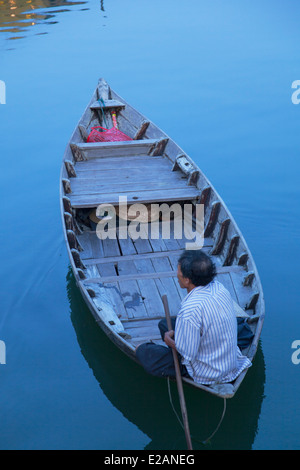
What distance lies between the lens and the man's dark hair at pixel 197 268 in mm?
3516

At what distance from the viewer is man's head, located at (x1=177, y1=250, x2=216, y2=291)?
3.52m

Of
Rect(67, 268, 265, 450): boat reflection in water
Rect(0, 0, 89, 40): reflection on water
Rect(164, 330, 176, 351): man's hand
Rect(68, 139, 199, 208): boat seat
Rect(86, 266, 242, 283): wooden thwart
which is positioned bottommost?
Rect(67, 268, 265, 450): boat reflection in water

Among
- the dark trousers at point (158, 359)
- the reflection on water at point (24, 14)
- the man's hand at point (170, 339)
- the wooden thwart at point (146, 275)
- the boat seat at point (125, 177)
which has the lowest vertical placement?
the dark trousers at point (158, 359)

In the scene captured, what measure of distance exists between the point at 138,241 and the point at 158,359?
87.8 inches

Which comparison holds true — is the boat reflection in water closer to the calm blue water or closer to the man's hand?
the calm blue water

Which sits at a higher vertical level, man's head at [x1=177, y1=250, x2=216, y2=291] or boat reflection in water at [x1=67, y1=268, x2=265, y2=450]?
man's head at [x1=177, y1=250, x2=216, y2=291]

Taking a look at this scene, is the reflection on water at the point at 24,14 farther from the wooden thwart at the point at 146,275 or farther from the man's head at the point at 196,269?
the man's head at the point at 196,269

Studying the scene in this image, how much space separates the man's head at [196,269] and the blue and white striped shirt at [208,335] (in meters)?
0.06

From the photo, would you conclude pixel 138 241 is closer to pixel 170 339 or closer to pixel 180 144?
pixel 170 339

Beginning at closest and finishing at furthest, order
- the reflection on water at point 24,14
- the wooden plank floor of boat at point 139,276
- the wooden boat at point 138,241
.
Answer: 1. the wooden boat at point 138,241
2. the wooden plank floor of boat at point 139,276
3. the reflection on water at point 24,14

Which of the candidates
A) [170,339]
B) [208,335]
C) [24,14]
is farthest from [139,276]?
[24,14]

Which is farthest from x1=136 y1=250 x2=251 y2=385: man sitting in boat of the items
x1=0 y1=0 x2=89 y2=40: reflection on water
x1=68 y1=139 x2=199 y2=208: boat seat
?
x1=0 y1=0 x2=89 y2=40: reflection on water

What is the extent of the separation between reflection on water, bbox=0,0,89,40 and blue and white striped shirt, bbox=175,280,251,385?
47.5ft

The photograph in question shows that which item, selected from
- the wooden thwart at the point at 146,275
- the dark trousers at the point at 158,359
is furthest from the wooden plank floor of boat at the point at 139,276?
the dark trousers at the point at 158,359
